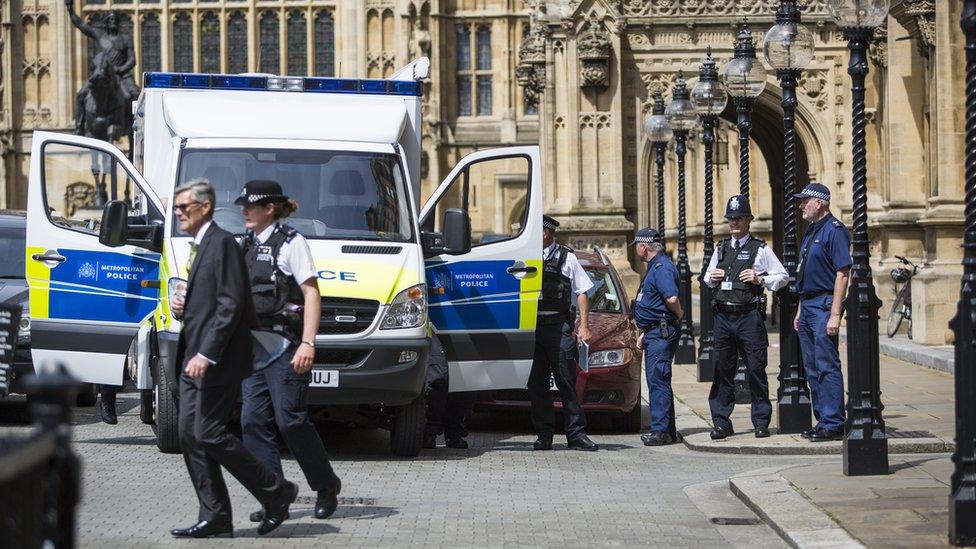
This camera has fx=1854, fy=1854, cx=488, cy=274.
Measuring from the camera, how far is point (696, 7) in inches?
1164

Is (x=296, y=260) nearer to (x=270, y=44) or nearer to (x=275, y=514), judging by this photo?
(x=275, y=514)

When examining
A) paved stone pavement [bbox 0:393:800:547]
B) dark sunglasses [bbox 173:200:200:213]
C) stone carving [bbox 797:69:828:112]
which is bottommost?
paved stone pavement [bbox 0:393:800:547]

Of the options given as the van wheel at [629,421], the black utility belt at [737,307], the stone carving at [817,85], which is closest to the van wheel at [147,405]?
the van wheel at [629,421]

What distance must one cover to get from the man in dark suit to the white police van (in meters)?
3.60

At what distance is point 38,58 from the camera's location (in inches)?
2303

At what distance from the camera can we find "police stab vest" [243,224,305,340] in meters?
9.30

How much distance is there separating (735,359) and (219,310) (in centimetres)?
581

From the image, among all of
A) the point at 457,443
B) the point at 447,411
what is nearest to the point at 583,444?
the point at 457,443

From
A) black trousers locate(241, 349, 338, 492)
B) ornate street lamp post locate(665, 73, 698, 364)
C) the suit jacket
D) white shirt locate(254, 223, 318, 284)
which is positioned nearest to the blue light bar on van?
white shirt locate(254, 223, 318, 284)

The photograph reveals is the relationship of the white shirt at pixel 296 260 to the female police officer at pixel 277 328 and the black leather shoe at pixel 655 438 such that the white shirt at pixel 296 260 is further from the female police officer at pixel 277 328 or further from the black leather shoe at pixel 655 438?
the black leather shoe at pixel 655 438

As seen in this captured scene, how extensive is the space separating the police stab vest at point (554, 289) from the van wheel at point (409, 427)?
1.34 metres

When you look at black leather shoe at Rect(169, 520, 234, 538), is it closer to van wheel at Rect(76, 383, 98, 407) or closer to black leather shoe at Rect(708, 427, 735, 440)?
black leather shoe at Rect(708, 427, 735, 440)

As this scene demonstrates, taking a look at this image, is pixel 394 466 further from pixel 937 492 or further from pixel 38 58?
pixel 38 58

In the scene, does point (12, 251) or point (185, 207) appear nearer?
point (185, 207)
